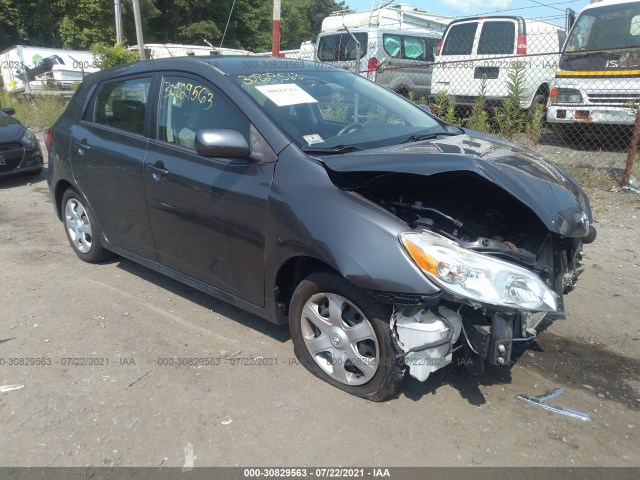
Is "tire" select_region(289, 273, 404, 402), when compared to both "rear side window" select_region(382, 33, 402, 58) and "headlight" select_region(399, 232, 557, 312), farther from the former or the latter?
"rear side window" select_region(382, 33, 402, 58)

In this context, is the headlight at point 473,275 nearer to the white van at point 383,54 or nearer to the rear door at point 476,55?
the rear door at point 476,55

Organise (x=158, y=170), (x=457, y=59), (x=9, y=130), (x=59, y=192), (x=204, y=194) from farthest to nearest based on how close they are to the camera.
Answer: (x=457, y=59)
(x=9, y=130)
(x=59, y=192)
(x=158, y=170)
(x=204, y=194)

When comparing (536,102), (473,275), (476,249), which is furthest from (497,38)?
(473,275)

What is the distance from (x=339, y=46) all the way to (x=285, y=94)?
948 centimetres

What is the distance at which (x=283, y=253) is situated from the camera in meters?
Result: 3.08

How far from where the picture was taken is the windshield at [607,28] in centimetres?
807

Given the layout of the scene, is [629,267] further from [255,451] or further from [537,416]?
[255,451]

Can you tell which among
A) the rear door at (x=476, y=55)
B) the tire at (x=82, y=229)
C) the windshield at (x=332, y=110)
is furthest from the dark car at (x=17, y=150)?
the rear door at (x=476, y=55)

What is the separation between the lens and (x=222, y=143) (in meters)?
3.07

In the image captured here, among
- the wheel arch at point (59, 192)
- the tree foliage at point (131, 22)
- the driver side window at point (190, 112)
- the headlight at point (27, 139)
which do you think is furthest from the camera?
the tree foliage at point (131, 22)

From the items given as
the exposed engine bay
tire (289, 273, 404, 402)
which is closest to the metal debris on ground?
the exposed engine bay

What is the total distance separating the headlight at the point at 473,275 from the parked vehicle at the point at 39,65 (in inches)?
799

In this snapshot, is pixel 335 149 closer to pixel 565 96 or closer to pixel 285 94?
pixel 285 94

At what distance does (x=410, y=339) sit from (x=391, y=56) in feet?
34.7
